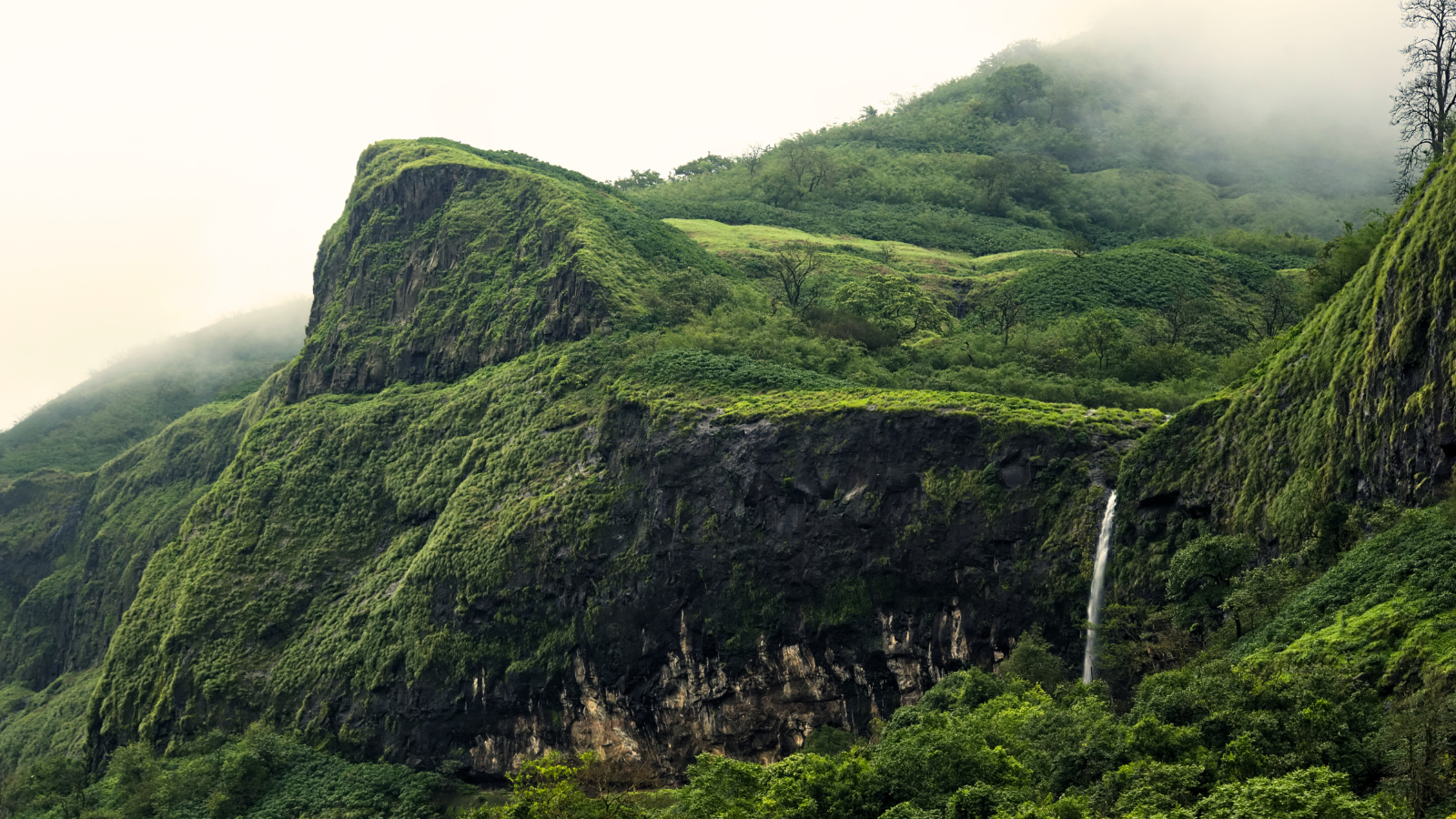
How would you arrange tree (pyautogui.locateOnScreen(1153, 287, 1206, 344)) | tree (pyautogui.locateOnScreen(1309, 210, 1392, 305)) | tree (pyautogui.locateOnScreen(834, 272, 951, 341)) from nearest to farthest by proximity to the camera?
tree (pyautogui.locateOnScreen(1309, 210, 1392, 305)), tree (pyautogui.locateOnScreen(1153, 287, 1206, 344)), tree (pyautogui.locateOnScreen(834, 272, 951, 341))

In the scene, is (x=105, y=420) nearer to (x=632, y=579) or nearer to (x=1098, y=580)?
(x=632, y=579)

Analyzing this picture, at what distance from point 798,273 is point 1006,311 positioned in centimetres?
2228

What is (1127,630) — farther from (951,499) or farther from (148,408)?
(148,408)

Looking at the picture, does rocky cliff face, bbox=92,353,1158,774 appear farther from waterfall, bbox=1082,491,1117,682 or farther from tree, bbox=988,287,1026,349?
tree, bbox=988,287,1026,349

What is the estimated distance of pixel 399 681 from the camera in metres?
74.1

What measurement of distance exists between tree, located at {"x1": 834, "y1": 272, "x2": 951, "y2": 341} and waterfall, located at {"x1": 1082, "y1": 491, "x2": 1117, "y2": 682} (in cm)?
3926

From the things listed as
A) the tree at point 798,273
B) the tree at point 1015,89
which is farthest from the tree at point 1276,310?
the tree at point 1015,89

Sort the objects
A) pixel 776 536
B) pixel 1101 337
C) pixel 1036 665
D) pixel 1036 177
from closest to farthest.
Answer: pixel 1036 665 < pixel 776 536 < pixel 1101 337 < pixel 1036 177

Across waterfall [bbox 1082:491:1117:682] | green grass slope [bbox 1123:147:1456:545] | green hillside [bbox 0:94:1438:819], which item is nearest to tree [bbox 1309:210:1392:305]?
green hillside [bbox 0:94:1438:819]

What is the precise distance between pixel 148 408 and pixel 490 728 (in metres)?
144

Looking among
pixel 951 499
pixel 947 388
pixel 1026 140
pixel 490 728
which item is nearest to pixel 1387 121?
pixel 1026 140

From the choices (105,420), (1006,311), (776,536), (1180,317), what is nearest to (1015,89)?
(1006,311)

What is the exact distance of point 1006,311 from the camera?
308 feet

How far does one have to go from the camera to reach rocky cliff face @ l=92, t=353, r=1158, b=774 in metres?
56.8
